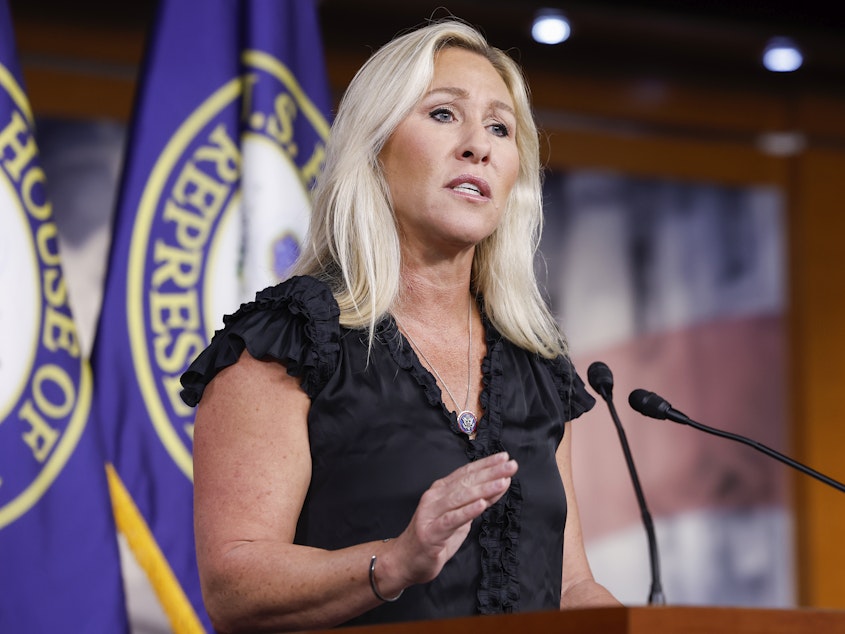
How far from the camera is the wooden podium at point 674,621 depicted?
3.89ft

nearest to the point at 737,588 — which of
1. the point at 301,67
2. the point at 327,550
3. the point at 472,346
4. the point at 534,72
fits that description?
the point at 534,72

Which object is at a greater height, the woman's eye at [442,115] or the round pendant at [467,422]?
the woman's eye at [442,115]

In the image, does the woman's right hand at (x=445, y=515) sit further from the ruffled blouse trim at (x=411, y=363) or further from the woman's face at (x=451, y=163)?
the woman's face at (x=451, y=163)

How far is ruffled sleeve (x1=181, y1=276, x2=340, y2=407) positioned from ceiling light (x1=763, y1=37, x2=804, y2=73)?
333cm

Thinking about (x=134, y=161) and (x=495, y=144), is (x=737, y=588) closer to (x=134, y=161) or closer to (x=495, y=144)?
(x=134, y=161)

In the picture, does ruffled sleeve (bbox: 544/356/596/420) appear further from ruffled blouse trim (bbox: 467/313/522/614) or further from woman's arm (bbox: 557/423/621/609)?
ruffled blouse trim (bbox: 467/313/522/614)

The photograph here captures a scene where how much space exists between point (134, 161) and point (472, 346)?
134cm

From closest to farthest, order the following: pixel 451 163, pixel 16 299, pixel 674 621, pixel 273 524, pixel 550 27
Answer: pixel 674 621, pixel 273 524, pixel 451 163, pixel 16 299, pixel 550 27

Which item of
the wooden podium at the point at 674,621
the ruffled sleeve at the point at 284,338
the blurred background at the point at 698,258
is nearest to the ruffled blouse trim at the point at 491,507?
the ruffled sleeve at the point at 284,338

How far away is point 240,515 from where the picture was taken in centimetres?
162

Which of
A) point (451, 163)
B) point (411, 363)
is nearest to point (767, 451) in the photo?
point (411, 363)

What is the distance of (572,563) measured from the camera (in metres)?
2.00

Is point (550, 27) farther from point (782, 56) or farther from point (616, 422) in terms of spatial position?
point (616, 422)

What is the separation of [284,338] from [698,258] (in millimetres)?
3317
